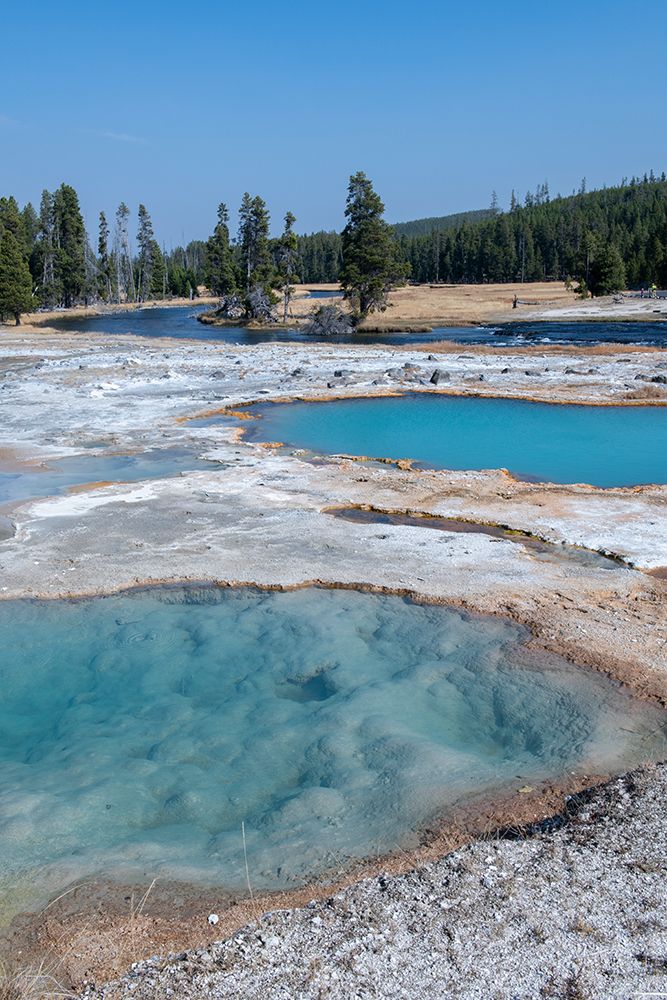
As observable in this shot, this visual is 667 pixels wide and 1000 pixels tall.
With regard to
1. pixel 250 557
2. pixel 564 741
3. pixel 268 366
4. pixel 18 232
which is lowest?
pixel 564 741

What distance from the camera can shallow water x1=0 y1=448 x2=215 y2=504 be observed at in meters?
13.3

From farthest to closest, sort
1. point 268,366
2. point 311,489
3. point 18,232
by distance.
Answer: point 18,232
point 268,366
point 311,489

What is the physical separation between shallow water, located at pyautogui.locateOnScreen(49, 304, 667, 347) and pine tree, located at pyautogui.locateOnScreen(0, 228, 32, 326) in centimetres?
307

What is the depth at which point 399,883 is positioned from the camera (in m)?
4.53

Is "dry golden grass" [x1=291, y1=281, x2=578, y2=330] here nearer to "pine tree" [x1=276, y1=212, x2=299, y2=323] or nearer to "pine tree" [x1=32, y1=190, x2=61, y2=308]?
"pine tree" [x1=276, y1=212, x2=299, y2=323]

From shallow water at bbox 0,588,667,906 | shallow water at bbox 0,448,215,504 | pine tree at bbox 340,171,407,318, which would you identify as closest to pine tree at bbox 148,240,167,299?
pine tree at bbox 340,171,407,318

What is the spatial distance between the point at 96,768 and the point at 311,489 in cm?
747

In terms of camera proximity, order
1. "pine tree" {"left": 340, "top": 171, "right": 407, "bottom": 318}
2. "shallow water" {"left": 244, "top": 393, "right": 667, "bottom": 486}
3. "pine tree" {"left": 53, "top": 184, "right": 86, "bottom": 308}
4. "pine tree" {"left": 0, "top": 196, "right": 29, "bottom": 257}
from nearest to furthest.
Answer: "shallow water" {"left": 244, "top": 393, "right": 667, "bottom": 486}, "pine tree" {"left": 340, "top": 171, "right": 407, "bottom": 318}, "pine tree" {"left": 0, "top": 196, "right": 29, "bottom": 257}, "pine tree" {"left": 53, "top": 184, "right": 86, "bottom": 308}

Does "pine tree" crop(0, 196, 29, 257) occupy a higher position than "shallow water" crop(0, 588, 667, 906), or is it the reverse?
"pine tree" crop(0, 196, 29, 257)

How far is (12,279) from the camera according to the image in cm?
5194

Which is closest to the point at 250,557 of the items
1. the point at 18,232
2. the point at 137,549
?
the point at 137,549

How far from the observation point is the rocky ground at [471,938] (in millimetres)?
3748

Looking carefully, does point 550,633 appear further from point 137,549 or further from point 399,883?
point 137,549

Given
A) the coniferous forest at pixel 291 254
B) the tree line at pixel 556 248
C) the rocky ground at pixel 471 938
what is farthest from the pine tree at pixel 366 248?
the rocky ground at pixel 471 938
